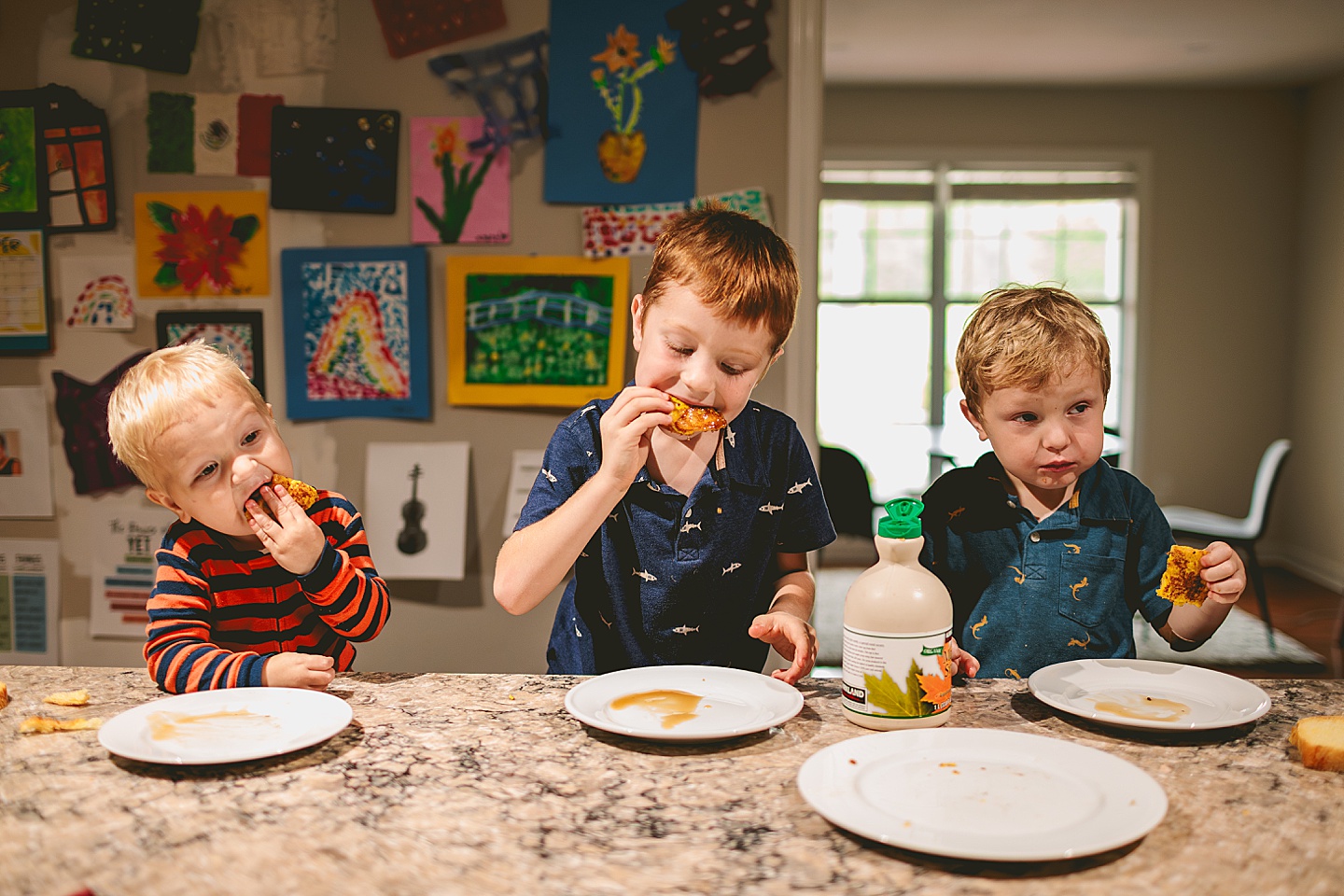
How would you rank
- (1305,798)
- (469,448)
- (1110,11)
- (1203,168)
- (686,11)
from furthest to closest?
(1203,168) → (1110,11) → (469,448) → (686,11) → (1305,798)

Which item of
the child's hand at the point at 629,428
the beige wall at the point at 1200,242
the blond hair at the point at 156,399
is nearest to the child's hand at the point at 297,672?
the blond hair at the point at 156,399

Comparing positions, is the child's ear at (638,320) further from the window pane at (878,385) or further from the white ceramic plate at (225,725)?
the window pane at (878,385)

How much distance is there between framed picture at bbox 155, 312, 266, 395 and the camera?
219 cm

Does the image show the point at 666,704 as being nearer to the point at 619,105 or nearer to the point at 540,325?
the point at 540,325

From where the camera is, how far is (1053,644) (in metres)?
1.25

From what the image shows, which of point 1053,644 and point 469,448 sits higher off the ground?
point 469,448

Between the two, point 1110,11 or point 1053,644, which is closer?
point 1053,644

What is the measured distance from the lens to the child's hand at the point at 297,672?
1.05 metres

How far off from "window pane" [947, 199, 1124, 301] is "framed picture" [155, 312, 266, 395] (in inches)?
215

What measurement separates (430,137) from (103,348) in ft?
3.10

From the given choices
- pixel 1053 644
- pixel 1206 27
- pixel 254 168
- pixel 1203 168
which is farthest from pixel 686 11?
pixel 1203 168

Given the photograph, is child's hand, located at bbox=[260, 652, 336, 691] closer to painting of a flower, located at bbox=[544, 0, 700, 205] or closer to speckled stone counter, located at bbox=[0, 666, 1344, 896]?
speckled stone counter, located at bbox=[0, 666, 1344, 896]

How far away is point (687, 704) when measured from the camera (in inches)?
39.1

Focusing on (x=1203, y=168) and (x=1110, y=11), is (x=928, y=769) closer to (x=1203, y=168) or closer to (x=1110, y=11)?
(x=1110, y=11)
